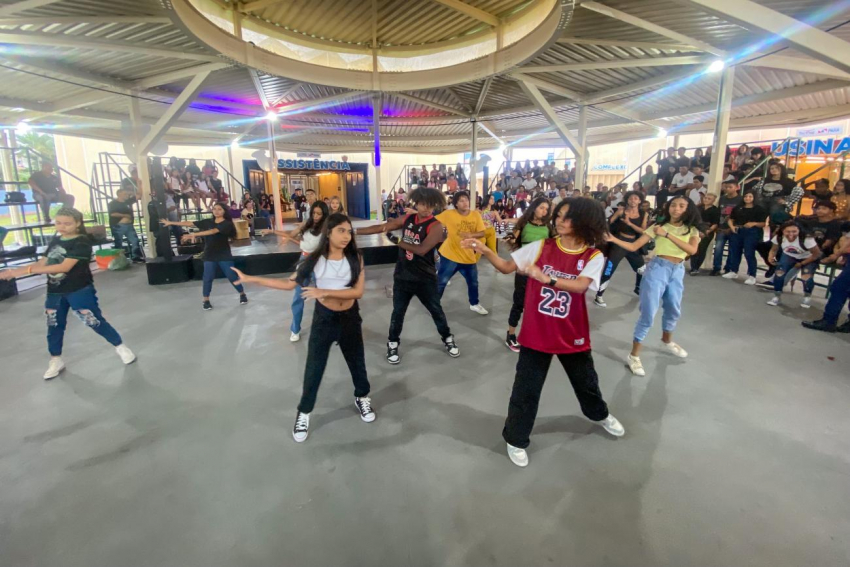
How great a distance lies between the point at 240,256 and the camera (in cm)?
808

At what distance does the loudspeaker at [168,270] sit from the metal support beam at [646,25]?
810 centimetres

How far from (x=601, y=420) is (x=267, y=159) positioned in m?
16.9

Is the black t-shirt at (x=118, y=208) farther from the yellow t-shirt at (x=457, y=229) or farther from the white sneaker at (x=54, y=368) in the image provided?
the yellow t-shirt at (x=457, y=229)

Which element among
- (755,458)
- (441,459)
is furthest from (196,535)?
(755,458)

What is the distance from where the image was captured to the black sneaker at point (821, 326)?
4.93 metres

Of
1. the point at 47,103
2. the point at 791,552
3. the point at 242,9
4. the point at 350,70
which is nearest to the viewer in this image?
the point at 791,552

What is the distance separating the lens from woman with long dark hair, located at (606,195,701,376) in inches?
144

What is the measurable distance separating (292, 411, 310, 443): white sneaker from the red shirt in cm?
162

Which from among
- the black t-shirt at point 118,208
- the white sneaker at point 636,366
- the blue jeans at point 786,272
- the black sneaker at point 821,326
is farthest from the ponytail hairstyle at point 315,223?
the black t-shirt at point 118,208

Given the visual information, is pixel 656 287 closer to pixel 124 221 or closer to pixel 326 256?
pixel 326 256

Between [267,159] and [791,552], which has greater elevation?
[267,159]

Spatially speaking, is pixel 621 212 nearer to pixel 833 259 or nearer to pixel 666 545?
pixel 833 259

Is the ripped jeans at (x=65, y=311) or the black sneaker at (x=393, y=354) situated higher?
the ripped jeans at (x=65, y=311)

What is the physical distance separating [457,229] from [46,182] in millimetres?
10392
